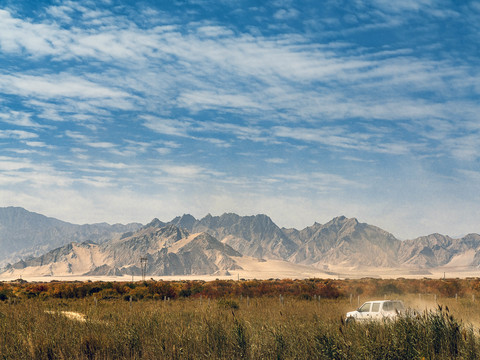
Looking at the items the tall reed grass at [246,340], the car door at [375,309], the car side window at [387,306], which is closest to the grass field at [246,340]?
the tall reed grass at [246,340]

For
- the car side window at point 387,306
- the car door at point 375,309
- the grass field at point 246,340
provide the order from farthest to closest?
the car side window at point 387,306
the car door at point 375,309
the grass field at point 246,340

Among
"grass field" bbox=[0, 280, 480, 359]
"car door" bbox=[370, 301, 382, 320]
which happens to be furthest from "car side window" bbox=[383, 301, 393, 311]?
"grass field" bbox=[0, 280, 480, 359]

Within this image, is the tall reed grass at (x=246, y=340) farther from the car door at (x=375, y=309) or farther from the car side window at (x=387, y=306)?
the car side window at (x=387, y=306)

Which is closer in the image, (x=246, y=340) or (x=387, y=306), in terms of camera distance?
(x=246, y=340)

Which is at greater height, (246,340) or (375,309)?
(246,340)

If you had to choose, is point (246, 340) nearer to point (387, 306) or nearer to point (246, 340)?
point (246, 340)

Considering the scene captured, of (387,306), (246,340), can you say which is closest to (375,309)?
(387,306)

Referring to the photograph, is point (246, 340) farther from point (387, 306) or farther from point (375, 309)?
point (387, 306)

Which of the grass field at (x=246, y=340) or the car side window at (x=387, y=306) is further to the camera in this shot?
the car side window at (x=387, y=306)

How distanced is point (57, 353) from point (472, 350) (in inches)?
389

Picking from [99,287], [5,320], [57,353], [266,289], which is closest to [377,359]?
[57,353]

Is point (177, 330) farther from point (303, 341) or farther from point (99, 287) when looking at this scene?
point (99, 287)

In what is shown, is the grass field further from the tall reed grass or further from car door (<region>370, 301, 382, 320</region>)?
car door (<region>370, 301, 382, 320</region>)

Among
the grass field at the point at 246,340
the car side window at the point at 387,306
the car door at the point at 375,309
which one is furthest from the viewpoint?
the car side window at the point at 387,306
